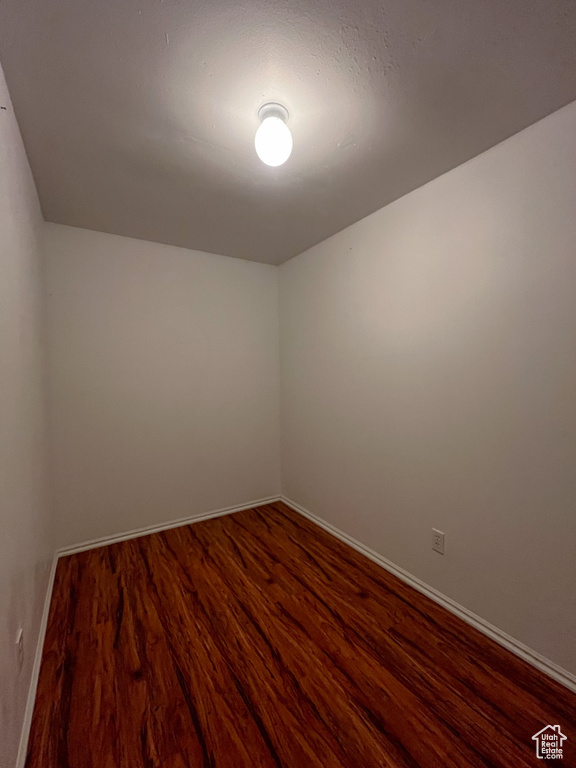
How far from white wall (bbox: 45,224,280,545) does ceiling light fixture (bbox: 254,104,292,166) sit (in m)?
1.59

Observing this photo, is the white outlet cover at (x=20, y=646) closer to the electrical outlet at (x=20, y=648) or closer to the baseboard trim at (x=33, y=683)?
the electrical outlet at (x=20, y=648)

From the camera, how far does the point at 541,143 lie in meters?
1.36

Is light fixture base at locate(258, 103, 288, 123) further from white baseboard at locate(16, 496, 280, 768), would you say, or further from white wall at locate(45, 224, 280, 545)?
white baseboard at locate(16, 496, 280, 768)

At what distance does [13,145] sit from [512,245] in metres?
2.19

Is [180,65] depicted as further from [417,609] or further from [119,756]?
[417,609]

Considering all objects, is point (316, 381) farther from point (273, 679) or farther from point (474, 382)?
point (273, 679)

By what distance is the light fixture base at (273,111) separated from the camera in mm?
1288

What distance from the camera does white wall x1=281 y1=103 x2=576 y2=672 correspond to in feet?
4.42

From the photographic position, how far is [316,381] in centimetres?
275

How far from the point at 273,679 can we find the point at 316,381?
1927mm

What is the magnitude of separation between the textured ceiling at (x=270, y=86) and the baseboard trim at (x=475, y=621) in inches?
92.6

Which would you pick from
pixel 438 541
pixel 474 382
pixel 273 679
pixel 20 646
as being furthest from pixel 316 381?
pixel 20 646

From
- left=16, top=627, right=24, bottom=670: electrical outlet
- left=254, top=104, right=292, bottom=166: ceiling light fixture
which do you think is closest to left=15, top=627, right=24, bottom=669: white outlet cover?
left=16, top=627, right=24, bottom=670: electrical outlet

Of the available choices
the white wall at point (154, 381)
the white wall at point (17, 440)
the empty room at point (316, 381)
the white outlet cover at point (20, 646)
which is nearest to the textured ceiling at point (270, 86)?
the empty room at point (316, 381)
